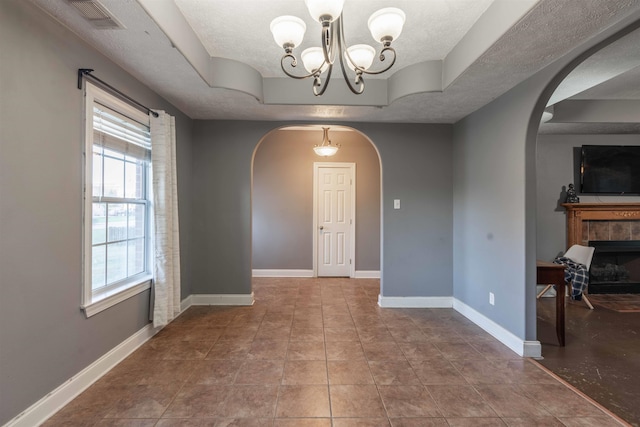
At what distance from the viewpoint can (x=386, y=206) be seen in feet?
12.7

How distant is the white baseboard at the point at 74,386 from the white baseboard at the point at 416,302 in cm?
268

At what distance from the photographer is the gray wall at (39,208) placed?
1525 millimetres

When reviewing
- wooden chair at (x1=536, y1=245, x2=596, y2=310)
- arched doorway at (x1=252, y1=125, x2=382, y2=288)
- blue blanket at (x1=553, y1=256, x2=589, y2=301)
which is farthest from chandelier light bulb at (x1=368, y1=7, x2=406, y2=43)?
arched doorway at (x1=252, y1=125, x2=382, y2=288)

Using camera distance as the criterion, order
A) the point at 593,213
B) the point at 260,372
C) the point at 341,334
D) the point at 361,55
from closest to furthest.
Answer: the point at 361,55, the point at 260,372, the point at 341,334, the point at 593,213

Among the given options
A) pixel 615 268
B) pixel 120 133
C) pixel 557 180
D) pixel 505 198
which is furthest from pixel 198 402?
pixel 615 268

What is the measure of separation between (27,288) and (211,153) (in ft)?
8.20

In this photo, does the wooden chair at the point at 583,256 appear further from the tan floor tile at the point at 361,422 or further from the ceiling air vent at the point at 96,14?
the ceiling air vent at the point at 96,14

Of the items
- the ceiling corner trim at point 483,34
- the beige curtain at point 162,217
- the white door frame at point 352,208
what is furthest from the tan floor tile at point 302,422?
the white door frame at point 352,208

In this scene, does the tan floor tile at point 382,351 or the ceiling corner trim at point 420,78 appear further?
the ceiling corner trim at point 420,78

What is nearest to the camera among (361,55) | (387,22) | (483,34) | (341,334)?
(387,22)

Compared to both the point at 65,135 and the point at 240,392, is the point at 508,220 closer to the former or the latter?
the point at 240,392

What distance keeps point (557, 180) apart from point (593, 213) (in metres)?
0.66

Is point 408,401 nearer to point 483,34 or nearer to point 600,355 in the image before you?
point 600,355

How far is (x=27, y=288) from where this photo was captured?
64.6 inches
